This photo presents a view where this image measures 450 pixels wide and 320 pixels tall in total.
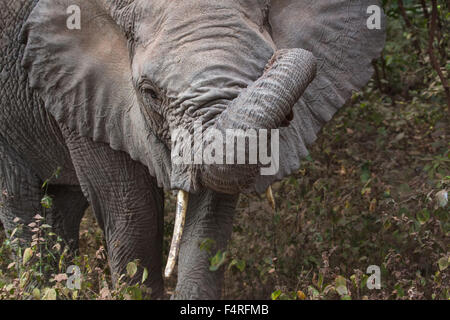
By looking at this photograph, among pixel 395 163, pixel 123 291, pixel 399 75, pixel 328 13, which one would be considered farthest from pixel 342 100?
pixel 399 75

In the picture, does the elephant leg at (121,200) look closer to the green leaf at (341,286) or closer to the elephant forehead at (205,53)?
the elephant forehead at (205,53)

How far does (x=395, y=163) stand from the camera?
23.4 ft

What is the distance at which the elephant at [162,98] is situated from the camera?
14.4 feet

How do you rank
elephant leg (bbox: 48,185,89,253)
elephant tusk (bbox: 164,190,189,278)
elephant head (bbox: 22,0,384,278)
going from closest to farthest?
elephant head (bbox: 22,0,384,278)
elephant tusk (bbox: 164,190,189,278)
elephant leg (bbox: 48,185,89,253)

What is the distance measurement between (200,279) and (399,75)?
3537 mm

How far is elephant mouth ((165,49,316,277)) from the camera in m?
4.19

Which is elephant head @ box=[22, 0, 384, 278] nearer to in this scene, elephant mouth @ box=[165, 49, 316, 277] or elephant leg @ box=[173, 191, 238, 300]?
elephant mouth @ box=[165, 49, 316, 277]

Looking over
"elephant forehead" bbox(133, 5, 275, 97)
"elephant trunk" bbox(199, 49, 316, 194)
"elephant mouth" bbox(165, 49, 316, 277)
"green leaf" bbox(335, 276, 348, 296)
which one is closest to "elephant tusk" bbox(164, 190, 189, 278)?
"elephant mouth" bbox(165, 49, 316, 277)

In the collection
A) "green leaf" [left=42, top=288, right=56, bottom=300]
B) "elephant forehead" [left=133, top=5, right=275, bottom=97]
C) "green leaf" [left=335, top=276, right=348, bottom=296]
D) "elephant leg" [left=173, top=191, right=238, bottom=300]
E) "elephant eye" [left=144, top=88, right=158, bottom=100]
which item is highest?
"elephant forehead" [left=133, top=5, right=275, bottom=97]

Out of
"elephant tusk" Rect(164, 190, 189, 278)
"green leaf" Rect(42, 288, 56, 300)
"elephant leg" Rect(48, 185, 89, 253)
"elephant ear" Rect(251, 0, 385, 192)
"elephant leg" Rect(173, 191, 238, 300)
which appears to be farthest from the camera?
"elephant leg" Rect(48, 185, 89, 253)

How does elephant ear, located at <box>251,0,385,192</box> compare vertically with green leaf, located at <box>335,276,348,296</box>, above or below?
above

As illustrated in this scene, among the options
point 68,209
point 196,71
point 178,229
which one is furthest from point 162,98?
point 68,209

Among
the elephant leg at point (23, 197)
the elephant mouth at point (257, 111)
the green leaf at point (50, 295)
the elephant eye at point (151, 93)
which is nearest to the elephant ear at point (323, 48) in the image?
the elephant mouth at point (257, 111)

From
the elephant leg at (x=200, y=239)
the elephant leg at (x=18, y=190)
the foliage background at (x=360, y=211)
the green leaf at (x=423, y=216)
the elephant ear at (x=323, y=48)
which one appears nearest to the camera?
the elephant ear at (x=323, y=48)
